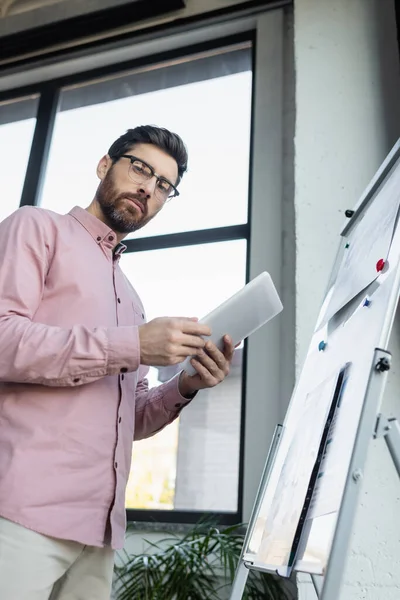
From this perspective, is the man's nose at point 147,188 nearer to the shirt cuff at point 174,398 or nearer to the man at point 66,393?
the man at point 66,393

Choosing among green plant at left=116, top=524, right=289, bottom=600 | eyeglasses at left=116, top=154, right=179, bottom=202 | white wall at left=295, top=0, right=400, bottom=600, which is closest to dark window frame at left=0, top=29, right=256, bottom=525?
green plant at left=116, top=524, right=289, bottom=600

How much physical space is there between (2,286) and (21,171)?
72.0 inches

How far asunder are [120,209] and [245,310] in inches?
17.3

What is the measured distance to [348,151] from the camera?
178 cm

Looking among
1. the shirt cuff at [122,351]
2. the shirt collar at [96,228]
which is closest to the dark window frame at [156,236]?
the shirt collar at [96,228]

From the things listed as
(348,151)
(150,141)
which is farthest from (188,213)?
(150,141)

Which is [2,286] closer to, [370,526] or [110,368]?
[110,368]

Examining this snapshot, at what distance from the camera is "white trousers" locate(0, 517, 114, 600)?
3.00ft

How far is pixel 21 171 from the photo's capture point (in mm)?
2723

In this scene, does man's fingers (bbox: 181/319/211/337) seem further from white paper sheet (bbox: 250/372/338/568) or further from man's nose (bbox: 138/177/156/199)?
man's nose (bbox: 138/177/156/199)

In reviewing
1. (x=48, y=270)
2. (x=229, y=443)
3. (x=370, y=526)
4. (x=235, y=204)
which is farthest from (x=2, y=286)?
(x=235, y=204)

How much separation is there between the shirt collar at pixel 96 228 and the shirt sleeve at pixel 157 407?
0.35m

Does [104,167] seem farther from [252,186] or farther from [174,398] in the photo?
[252,186]

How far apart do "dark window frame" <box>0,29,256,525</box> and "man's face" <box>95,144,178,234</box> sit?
0.72 m
